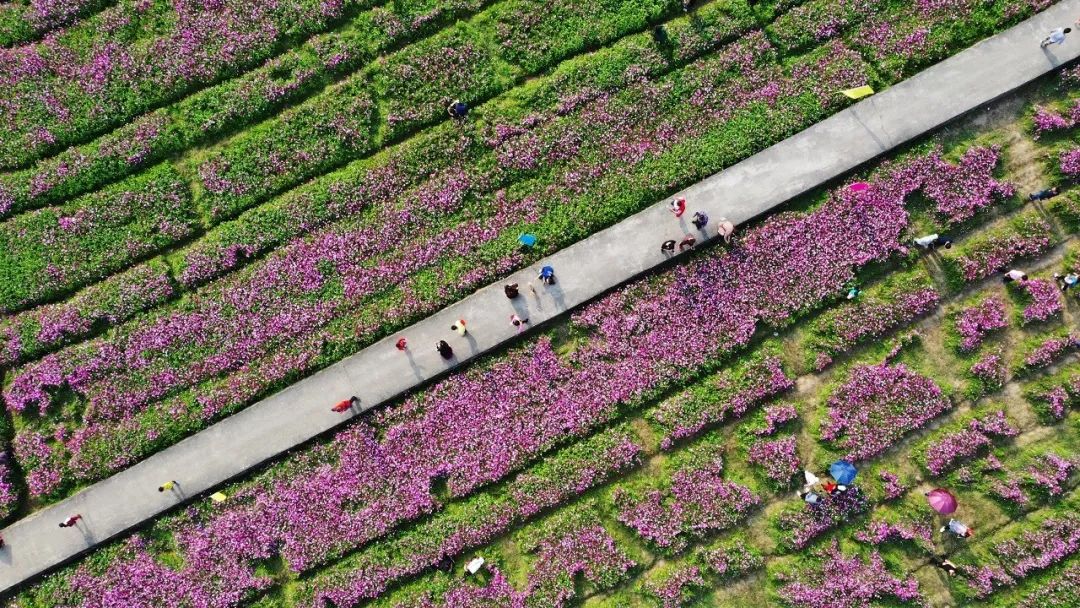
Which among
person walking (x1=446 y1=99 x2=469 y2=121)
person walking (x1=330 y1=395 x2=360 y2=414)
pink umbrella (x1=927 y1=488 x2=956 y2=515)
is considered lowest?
pink umbrella (x1=927 y1=488 x2=956 y2=515)

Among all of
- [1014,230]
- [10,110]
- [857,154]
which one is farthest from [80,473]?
[1014,230]

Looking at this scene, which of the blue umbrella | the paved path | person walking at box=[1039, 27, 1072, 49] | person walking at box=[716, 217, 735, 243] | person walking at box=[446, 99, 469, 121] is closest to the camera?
the blue umbrella

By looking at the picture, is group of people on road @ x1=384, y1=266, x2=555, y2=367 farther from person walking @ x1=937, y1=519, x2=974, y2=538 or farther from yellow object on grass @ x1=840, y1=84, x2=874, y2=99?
person walking @ x1=937, y1=519, x2=974, y2=538

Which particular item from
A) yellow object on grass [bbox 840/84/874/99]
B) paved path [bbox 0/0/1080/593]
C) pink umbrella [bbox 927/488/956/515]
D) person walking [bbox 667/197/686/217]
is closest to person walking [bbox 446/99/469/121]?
paved path [bbox 0/0/1080/593]

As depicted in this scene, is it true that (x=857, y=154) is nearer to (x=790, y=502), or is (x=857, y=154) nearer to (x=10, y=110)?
(x=790, y=502)

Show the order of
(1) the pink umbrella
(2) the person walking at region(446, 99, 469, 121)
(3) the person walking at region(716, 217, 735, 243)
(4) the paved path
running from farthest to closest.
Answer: (2) the person walking at region(446, 99, 469, 121)
(4) the paved path
(3) the person walking at region(716, 217, 735, 243)
(1) the pink umbrella

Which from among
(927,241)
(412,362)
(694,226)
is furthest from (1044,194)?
(412,362)

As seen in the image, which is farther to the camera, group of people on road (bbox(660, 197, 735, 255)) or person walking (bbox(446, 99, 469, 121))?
person walking (bbox(446, 99, 469, 121))
